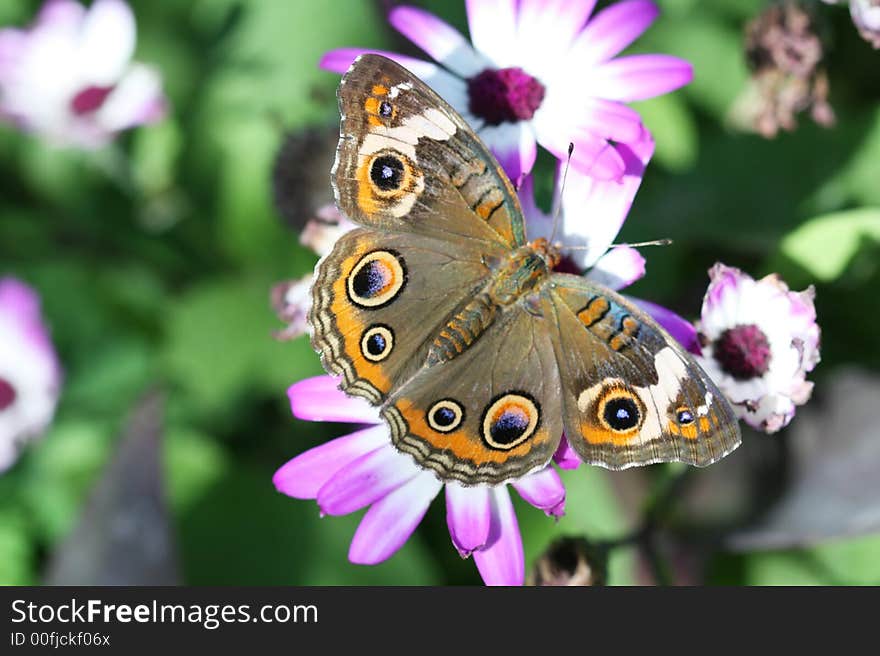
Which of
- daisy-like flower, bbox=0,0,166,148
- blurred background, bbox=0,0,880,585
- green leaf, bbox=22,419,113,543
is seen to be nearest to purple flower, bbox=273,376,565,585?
blurred background, bbox=0,0,880,585

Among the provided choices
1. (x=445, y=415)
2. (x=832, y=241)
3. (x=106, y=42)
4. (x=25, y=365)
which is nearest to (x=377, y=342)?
(x=445, y=415)

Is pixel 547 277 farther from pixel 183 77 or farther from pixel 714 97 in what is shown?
pixel 183 77

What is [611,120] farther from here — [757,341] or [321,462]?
[321,462]

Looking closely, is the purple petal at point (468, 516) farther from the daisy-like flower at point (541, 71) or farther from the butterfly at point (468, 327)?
the daisy-like flower at point (541, 71)

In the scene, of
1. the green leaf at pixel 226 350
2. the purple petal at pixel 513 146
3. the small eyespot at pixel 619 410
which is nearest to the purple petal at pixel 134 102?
the green leaf at pixel 226 350

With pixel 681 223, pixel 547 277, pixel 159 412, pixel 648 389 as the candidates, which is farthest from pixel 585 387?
pixel 159 412
